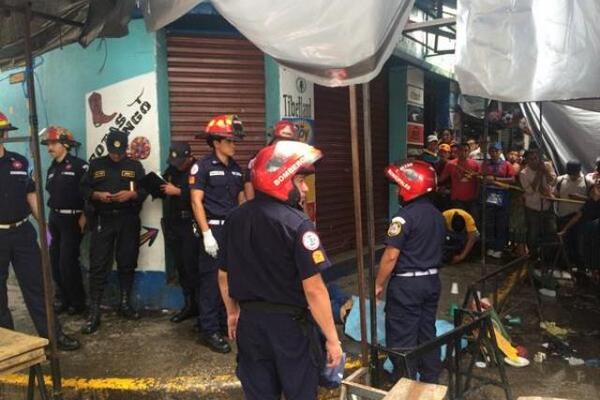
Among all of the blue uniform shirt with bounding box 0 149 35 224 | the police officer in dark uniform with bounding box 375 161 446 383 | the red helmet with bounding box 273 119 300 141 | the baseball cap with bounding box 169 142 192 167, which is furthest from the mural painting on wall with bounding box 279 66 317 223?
the blue uniform shirt with bounding box 0 149 35 224

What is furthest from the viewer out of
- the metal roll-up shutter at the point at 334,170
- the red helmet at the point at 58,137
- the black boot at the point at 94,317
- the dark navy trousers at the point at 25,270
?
the metal roll-up shutter at the point at 334,170

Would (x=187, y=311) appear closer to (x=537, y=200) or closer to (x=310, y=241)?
(x=310, y=241)

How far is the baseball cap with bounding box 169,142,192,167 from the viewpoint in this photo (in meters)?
5.03

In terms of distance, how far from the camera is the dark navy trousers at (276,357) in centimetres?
264

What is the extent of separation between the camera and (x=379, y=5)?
8.41ft

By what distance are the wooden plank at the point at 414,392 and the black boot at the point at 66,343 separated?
318 centimetres

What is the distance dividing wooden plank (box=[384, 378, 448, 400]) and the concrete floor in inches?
57.0

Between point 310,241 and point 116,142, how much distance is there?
10.4 ft

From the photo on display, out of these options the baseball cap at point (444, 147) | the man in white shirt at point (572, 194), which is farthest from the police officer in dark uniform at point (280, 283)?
the baseball cap at point (444, 147)

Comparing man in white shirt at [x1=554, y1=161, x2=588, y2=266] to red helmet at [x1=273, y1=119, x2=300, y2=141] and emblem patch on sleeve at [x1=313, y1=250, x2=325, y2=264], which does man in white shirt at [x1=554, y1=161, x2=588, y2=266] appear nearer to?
red helmet at [x1=273, y1=119, x2=300, y2=141]

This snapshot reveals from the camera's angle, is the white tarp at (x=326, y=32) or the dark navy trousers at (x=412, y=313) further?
the dark navy trousers at (x=412, y=313)

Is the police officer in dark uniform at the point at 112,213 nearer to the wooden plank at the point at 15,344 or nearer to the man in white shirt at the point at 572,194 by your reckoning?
the wooden plank at the point at 15,344

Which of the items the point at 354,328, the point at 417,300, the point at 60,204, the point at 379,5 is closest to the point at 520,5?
the point at 379,5

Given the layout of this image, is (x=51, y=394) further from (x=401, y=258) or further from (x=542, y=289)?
(x=542, y=289)
